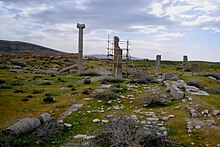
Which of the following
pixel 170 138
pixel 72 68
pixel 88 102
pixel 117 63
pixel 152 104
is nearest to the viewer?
pixel 170 138

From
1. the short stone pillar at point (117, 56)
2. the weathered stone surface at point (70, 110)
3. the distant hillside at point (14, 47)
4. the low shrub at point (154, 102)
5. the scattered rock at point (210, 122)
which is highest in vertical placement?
the distant hillside at point (14, 47)

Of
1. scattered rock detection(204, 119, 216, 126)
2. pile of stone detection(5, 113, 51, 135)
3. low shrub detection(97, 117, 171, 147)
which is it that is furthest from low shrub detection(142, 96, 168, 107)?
pile of stone detection(5, 113, 51, 135)

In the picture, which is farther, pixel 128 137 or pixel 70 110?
pixel 70 110

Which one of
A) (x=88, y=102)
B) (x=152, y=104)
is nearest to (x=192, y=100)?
(x=152, y=104)

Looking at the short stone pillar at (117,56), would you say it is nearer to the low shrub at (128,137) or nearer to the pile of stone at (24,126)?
the pile of stone at (24,126)

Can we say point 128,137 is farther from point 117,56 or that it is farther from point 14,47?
point 14,47

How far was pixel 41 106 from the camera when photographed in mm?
10805

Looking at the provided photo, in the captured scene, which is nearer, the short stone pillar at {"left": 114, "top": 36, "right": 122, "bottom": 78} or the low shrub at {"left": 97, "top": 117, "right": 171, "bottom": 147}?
the low shrub at {"left": 97, "top": 117, "right": 171, "bottom": 147}

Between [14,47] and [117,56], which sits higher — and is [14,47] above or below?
above

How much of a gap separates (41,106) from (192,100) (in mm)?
6237

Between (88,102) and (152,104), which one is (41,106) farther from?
(152,104)

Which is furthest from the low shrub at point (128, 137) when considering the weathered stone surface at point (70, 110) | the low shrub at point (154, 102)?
the low shrub at point (154, 102)

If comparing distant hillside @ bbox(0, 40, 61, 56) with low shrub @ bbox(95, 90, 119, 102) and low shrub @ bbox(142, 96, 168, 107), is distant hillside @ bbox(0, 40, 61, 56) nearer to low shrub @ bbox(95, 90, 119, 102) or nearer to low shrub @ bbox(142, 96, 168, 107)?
low shrub @ bbox(95, 90, 119, 102)

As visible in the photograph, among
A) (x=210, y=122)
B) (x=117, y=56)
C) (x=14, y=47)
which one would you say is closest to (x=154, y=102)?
(x=210, y=122)
